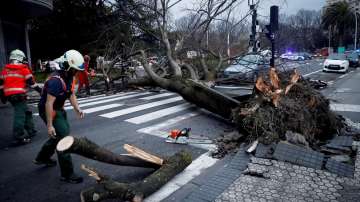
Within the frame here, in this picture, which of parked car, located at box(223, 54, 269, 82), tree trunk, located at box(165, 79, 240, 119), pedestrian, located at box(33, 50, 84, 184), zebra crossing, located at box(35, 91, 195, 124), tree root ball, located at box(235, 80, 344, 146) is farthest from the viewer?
parked car, located at box(223, 54, 269, 82)

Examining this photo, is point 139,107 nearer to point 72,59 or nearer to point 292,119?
point 292,119

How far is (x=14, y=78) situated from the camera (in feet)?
18.5

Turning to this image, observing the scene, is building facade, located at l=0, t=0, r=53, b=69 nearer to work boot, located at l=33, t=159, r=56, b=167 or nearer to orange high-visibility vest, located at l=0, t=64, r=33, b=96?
orange high-visibility vest, located at l=0, t=64, r=33, b=96

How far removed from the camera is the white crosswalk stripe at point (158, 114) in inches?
296

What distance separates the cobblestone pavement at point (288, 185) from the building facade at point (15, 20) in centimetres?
1188

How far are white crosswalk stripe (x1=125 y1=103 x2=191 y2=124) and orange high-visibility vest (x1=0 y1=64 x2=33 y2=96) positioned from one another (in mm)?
2657

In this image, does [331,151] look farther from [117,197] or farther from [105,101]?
[105,101]

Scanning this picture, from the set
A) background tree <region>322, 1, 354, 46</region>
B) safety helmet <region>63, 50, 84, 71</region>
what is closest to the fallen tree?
safety helmet <region>63, 50, 84, 71</region>

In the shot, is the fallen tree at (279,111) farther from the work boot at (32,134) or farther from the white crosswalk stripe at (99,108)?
the work boot at (32,134)

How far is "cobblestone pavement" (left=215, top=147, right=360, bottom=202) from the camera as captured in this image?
11.5 ft

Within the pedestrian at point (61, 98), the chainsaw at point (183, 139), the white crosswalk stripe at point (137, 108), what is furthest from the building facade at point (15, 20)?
the pedestrian at point (61, 98)

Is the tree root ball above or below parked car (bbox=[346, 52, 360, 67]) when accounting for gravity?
below

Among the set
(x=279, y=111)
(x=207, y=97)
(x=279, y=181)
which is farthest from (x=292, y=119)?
(x=207, y=97)

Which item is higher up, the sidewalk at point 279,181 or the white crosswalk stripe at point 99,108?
the white crosswalk stripe at point 99,108
